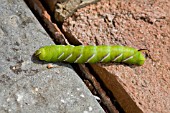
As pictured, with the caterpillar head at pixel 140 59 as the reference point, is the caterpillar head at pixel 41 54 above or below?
above

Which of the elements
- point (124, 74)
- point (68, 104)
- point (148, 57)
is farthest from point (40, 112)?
point (148, 57)

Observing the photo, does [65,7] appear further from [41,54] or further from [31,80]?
[31,80]

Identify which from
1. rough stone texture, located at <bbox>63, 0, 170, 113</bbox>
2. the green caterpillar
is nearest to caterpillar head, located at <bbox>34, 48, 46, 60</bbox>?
the green caterpillar

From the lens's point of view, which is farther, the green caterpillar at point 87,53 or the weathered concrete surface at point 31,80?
the green caterpillar at point 87,53

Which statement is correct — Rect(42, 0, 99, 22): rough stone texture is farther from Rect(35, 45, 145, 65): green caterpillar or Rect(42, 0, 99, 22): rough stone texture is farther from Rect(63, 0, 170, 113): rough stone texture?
Rect(35, 45, 145, 65): green caterpillar

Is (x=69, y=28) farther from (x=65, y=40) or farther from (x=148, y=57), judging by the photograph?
(x=148, y=57)

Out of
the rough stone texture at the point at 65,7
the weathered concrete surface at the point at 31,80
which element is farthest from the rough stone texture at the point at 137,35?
the weathered concrete surface at the point at 31,80

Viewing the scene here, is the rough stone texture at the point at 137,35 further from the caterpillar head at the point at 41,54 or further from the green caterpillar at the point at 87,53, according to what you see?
the caterpillar head at the point at 41,54
